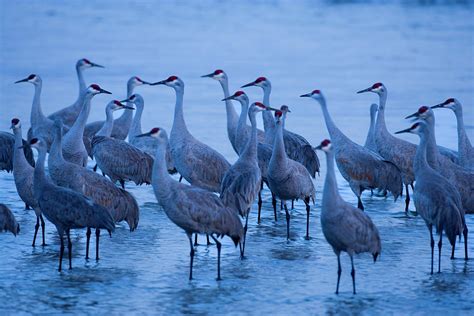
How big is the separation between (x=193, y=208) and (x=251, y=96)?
10.2 meters

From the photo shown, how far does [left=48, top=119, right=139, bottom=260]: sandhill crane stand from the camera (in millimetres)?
9844

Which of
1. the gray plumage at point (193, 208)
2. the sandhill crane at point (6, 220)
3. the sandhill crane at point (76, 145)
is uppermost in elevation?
the sandhill crane at point (76, 145)

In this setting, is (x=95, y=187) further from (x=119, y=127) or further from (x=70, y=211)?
(x=119, y=127)

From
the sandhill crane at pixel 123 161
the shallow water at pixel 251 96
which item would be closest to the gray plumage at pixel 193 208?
the shallow water at pixel 251 96

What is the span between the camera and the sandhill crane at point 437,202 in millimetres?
9000

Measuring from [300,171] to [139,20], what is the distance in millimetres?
23732

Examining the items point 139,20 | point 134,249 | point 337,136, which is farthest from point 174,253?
point 139,20

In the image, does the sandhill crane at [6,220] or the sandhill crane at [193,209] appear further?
the sandhill crane at [6,220]

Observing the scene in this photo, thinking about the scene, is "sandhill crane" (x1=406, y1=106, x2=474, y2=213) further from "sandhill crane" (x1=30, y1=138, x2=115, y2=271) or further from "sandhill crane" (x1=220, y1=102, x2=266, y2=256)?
"sandhill crane" (x1=30, y1=138, x2=115, y2=271)

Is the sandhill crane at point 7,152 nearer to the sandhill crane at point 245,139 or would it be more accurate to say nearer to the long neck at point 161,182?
the sandhill crane at point 245,139

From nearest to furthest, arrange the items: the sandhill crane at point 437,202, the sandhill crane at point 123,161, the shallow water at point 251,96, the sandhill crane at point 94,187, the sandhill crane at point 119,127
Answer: the shallow water at point 251,96 < the sandhill crane at point 437,202 < the sandhill crane at point 94,187 < the sandhill crane at point 123,161 < the sandhill crane at point 119,127

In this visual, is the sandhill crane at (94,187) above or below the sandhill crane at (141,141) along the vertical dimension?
below

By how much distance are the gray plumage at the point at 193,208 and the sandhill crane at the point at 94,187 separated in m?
0.93

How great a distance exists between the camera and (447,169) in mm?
10461
